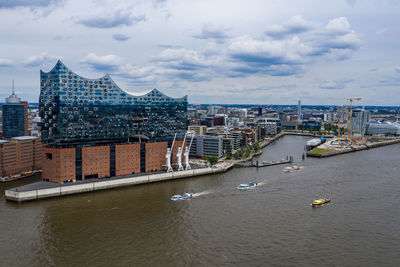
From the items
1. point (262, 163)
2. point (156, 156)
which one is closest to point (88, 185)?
point (156, 156)

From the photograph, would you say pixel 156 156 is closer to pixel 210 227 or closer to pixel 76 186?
pixel 76 186

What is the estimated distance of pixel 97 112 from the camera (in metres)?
49.6

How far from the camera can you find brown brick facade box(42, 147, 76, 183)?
45.7 metres

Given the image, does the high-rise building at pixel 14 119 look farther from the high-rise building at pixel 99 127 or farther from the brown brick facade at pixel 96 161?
the brown brick facade at pixel 96 161

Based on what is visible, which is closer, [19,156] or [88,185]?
[88,185]

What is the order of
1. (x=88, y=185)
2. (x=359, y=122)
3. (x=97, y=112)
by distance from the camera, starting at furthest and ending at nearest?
1. (x=359, y=122)
2. (x=97, y=112)
3. (x=88, y=185)

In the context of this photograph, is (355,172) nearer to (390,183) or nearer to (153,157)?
(390,183)

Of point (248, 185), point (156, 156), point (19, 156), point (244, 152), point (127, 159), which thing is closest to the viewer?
point (248, 185)

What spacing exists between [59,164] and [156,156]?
1469 centimetres

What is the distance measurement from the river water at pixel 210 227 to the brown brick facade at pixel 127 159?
4.42 meters

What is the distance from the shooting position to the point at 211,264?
25.5 metres

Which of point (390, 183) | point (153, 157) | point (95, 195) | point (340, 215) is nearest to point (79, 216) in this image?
point (95, 195)

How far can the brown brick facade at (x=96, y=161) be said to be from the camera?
47.9 m

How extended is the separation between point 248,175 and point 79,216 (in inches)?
1116
